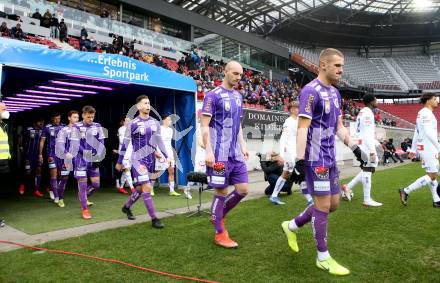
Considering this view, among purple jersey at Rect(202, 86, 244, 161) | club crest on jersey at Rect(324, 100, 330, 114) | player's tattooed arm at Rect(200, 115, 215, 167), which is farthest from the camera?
purple jersey at Rect(202, 86, 244, 161)

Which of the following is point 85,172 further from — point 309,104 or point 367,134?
point 367,134

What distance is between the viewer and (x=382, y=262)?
3826 millimetres

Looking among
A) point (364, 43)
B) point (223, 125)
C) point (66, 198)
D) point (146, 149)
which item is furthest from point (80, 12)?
point (364, 43)

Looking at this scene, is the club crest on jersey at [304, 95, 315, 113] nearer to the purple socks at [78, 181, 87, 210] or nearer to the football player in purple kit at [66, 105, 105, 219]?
the football player in purple kit at [66, 105, 105, 219]

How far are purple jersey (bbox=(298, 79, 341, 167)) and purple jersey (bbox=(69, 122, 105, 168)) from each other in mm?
4674

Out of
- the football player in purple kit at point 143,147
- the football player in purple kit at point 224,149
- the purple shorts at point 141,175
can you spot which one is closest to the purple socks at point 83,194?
the football player in purple kit at point 143,147

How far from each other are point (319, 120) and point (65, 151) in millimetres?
6134

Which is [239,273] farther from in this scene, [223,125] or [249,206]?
[249,206]

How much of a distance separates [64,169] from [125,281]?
501 cm

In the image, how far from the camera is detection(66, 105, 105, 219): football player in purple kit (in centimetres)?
676

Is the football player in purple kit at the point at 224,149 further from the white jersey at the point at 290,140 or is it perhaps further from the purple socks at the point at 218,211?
the white jersey at the point at 290,140

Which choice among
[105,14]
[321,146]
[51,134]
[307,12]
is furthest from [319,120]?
[307,12]

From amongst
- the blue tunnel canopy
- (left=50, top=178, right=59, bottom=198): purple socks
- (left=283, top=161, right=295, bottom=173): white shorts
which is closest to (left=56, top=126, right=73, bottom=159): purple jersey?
(left=50, top=178, right=59, bottom=198): purple socks

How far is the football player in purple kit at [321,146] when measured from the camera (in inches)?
141
